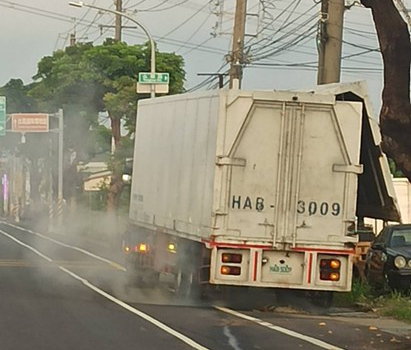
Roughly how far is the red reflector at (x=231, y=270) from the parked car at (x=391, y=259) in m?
3.80

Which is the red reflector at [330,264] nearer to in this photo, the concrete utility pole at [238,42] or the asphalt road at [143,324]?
the asphalt road at [143,324]

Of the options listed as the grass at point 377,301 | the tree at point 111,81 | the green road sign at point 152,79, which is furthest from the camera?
the tree at point 111,81

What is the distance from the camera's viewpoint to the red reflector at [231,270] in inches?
680

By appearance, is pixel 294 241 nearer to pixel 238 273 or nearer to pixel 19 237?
pixel 238 273

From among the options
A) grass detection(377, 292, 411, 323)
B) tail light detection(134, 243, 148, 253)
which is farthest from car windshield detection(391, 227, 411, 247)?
tail light detection(134, 243, 148, 253)

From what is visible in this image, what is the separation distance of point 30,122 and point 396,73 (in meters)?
44.0

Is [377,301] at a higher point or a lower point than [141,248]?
lower

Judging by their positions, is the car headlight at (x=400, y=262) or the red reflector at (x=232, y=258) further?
the car headlight at (x=400, y=262)

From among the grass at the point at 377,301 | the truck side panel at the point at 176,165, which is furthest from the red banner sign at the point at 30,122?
the grass at the point at 377,301

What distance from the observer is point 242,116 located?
676 inches

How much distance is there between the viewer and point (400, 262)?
1972 cm

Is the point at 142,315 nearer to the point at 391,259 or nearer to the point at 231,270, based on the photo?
the point at 231,270

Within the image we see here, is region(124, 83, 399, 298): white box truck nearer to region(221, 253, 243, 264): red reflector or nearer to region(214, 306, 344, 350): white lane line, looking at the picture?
region(221, 253, 243, 264): red reflector

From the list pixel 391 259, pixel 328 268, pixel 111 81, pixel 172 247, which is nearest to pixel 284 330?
pixel 328 268
